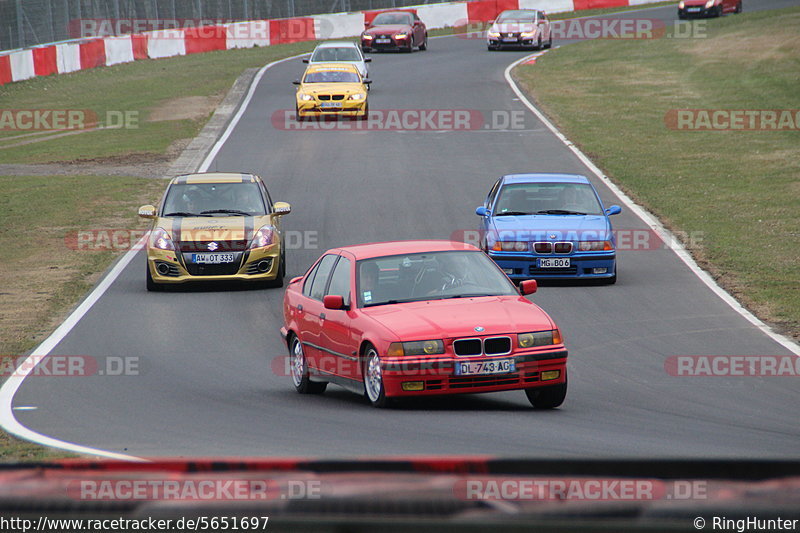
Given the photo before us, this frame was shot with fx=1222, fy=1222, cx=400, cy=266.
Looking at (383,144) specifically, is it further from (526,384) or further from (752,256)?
(526,384)

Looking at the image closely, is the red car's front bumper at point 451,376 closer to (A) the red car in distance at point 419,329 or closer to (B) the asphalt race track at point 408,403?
(A) the red car in distance at point 419,329

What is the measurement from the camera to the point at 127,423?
994 cm

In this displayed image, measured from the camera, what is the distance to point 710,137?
112 feet

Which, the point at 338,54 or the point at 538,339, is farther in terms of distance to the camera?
the point at 338,54

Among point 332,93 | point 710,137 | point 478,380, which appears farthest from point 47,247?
point 710,137

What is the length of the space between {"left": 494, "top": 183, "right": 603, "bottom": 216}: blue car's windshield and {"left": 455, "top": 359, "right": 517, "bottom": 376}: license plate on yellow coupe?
29.4 ft

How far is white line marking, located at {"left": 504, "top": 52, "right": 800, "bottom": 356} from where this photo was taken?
14227 mm

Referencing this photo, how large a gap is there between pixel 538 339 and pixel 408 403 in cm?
132

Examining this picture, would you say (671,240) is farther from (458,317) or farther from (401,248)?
(458,317)

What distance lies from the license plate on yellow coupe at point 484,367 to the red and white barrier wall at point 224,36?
33586mm

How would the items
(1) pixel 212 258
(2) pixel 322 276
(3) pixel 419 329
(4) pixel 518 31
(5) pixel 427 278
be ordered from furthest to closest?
(4) pixel 518 31 → (1) pixel 212 258 → (2) pixel 322 276 → (5) pixel 427 278 → (3) pixel 419 329

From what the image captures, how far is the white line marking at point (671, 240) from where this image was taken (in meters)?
14.2

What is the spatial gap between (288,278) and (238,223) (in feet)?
4.08

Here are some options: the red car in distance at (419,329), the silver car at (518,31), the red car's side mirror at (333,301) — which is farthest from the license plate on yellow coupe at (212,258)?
the silver car at (518,31)
